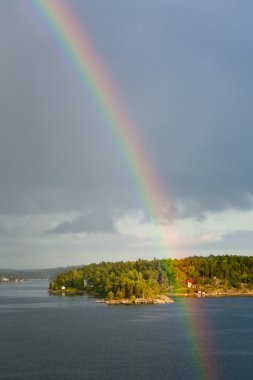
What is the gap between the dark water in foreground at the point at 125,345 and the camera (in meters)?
39.8

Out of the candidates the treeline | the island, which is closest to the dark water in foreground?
the island

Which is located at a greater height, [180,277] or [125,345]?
[180,277]

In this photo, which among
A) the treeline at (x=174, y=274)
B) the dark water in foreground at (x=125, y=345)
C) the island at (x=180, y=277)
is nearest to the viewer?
the dark water in foreground at (x=125, y=345)

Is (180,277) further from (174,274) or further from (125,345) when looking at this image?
(125,345)

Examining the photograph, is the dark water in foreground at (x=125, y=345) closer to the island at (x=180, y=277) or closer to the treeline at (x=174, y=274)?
the island at (x=180, y=277)

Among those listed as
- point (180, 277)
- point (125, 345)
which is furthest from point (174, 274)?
point (125, 345)

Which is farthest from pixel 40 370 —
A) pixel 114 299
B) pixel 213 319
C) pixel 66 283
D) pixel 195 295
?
pixel 66 283

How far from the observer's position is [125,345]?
51812 millimetres

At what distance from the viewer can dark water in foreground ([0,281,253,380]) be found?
131 ft

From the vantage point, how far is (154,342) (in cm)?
5412

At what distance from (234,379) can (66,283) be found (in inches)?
4908

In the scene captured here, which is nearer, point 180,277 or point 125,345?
point 125,345

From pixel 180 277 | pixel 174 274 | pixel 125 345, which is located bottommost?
pixel 125 345

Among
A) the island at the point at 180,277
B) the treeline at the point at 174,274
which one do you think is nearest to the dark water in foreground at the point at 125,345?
the island at the point at 180,277
